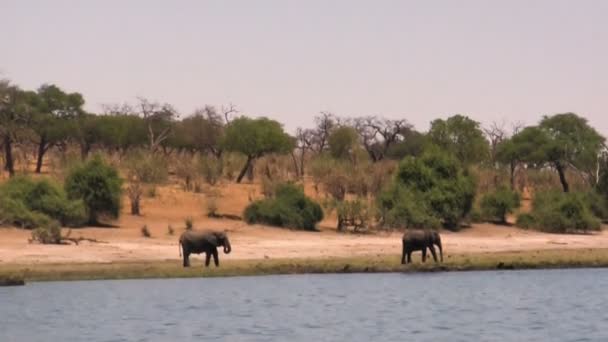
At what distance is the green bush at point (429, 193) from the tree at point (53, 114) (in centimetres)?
2498

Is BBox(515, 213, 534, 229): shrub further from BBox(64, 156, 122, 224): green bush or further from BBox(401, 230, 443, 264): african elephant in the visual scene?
BBox(64, 156, 122, 224): green bush

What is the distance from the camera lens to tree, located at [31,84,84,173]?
3123 inches

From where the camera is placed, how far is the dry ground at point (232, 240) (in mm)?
45250

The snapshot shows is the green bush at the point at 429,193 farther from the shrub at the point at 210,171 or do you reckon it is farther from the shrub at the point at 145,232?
the shrub at the point at 145,232

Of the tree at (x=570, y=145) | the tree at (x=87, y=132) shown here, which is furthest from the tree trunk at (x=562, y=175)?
the tree at (x=87, y=132)

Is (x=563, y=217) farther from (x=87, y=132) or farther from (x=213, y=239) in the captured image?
(x=87, y=132)

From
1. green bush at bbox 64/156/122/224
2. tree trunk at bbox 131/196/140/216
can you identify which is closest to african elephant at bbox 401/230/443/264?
green bush at bbox 64/156/122/224

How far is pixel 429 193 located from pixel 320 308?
1190 inches

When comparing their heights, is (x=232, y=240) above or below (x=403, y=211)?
below

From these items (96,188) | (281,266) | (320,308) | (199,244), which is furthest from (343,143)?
(320,308)

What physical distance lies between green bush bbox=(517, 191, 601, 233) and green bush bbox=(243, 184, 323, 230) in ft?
41.3

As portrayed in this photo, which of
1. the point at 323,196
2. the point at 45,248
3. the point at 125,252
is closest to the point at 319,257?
the point at 125,252

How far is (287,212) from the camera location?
57438 millimetres

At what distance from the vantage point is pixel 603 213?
69.9 m
